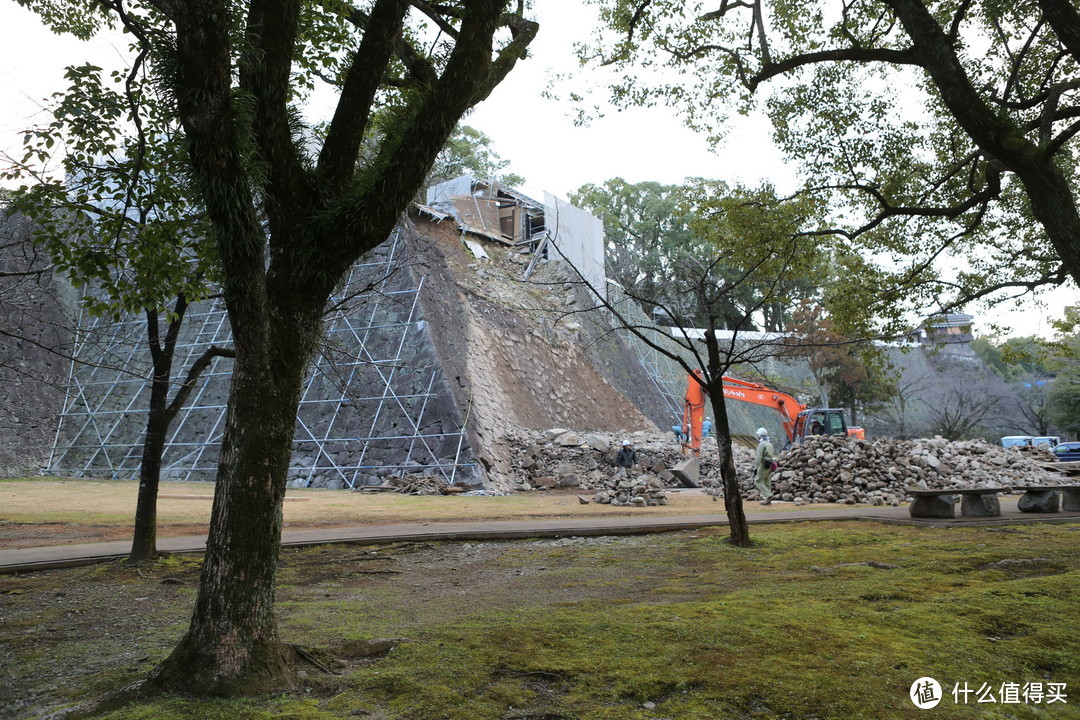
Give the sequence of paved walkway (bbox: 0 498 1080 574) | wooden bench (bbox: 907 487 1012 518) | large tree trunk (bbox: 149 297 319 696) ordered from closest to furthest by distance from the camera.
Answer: large tree trunk (bbox: 149 297 319 696) < paved walkway (bbox: 0 498 1080 574) < wooden bench (bbox: 907 487 1012 518)

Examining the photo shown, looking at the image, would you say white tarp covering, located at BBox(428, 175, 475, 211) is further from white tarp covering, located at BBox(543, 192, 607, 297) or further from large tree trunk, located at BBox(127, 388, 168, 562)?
large tree trunk, located at BBox(127, 388, 168, 562)

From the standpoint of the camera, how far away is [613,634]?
5.12 meters

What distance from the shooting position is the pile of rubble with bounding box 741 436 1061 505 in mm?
18641

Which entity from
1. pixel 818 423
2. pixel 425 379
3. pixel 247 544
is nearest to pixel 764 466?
pixel 818 423

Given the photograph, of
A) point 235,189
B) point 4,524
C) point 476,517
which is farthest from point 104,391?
point 235,189

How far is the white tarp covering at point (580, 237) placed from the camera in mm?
37969

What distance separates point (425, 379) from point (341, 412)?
2.98 meters

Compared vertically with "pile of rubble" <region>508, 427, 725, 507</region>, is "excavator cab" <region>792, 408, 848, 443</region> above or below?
above

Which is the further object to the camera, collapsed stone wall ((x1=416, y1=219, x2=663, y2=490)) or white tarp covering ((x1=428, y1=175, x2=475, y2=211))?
white tarp covering ((x1=428, y1=175, x2=475, y2=211))

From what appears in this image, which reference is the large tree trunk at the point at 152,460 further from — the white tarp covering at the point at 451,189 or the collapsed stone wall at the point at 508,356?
the white tarp covering at the point at 451,189

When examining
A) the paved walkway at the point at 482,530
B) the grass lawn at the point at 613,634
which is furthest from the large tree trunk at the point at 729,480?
the paved walkway at the point at 482,530

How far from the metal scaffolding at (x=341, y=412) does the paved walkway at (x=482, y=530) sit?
381 inches

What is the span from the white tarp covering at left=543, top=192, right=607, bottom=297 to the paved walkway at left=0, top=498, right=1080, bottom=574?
947 inches

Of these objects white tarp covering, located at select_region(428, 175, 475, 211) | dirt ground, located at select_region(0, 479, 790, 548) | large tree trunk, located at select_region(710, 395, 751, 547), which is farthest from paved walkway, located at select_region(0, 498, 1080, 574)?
white tarp covering, located at select_region(428, 175, 475, 211)
